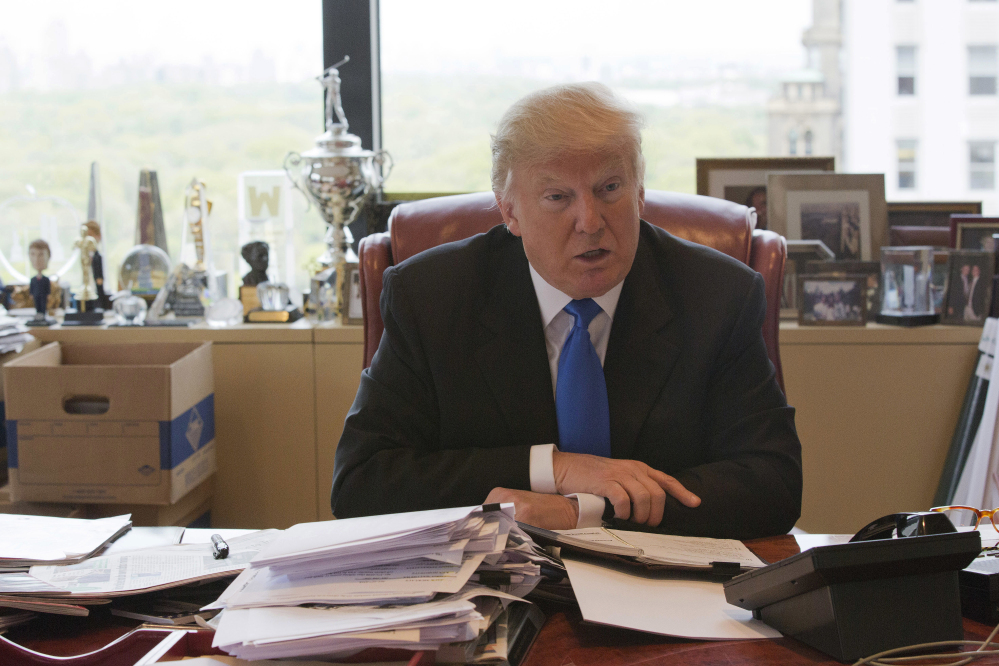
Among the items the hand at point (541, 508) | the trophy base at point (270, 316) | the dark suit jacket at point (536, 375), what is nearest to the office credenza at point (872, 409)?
the dark suit jacket at point (536, 375)

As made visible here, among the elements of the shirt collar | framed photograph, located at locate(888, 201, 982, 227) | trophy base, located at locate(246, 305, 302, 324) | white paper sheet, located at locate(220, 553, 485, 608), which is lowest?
white paper sheet, located at locate(220, 553, 485, 608)

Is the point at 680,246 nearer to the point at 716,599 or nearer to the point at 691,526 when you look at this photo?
the point at 691,526

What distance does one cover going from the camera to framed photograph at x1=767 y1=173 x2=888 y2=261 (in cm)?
243

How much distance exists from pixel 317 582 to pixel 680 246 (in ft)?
3.20

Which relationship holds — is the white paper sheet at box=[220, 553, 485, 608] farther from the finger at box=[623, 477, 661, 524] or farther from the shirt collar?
the shirt collar

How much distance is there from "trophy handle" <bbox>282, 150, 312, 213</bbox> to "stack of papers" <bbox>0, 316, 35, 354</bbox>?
0.88 meters

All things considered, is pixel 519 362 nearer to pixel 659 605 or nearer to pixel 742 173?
pixel 659 605

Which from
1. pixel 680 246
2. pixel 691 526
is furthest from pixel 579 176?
pixel 691 526

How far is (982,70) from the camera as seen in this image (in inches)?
106

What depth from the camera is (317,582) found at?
76 centimetres

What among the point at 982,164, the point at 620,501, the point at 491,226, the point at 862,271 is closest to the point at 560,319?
the point at 491,226

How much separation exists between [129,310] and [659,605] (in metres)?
2.06

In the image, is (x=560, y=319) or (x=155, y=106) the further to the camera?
(x=155, y=106)

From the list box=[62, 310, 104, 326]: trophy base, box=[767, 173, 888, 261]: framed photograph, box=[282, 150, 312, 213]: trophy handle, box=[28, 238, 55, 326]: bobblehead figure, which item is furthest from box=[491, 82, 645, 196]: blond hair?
box=[28, 238, 55, 326]: bobblehead figure
